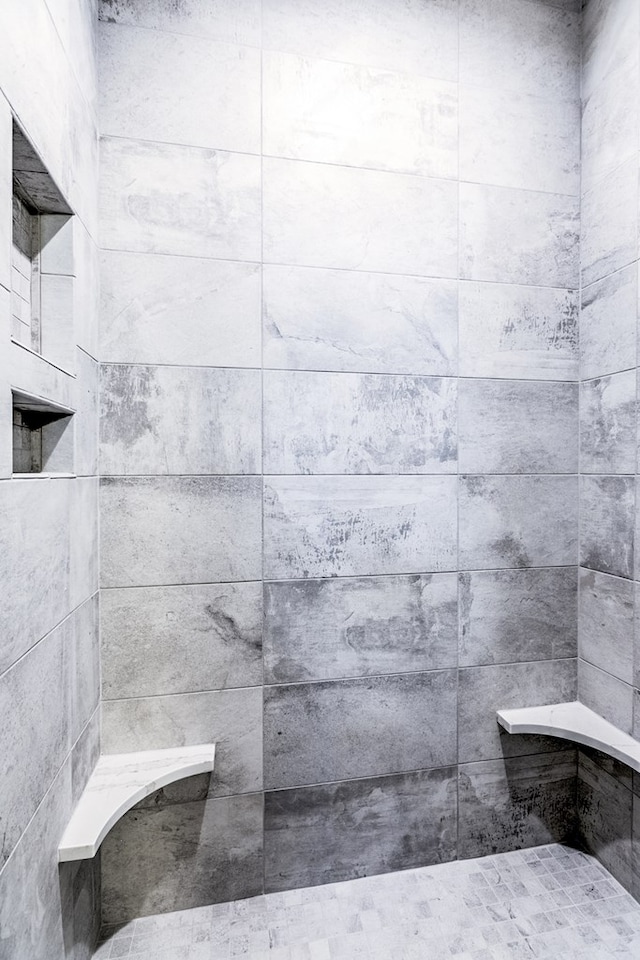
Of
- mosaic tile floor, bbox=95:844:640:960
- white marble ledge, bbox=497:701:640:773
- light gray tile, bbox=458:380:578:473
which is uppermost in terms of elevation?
light gray tile, bbox=458:380:578:473

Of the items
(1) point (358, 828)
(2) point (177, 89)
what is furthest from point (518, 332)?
(1) point (358, 828)

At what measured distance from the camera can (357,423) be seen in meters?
1.41

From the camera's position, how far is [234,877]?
1369 mm

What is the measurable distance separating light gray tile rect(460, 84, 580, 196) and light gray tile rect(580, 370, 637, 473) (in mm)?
615

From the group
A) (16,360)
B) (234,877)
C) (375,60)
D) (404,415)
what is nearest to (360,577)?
(404,415)

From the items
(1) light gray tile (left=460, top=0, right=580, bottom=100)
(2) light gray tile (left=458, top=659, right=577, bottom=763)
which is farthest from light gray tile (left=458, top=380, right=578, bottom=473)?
(1) light gray tile (left=460, top=0, right=580, bottom=100)

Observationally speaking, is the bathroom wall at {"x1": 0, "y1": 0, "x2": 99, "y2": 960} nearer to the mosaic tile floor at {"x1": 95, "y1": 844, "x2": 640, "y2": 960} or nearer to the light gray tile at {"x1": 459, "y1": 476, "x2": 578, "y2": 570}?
the mosaic tile floor at {"x1": 95, "y1": 844, "x2": 640, "y2": 960}

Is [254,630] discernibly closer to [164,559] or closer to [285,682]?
[285,682]

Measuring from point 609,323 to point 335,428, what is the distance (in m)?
0.83

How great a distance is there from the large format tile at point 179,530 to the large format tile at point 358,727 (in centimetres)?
38

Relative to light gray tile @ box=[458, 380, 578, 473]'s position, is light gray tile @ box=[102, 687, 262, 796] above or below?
below

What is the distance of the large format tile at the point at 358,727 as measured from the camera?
1.39 meters

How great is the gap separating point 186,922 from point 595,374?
184 cm

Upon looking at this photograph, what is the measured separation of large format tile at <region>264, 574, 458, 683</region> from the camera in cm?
139
